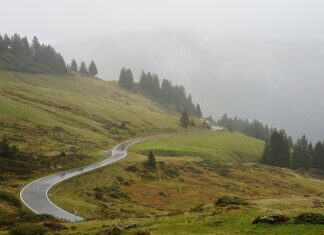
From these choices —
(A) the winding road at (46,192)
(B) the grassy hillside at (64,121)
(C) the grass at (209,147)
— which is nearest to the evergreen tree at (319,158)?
(C) the grass at (209,147)

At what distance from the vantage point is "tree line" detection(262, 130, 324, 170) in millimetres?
143500

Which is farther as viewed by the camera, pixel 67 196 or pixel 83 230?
pixel 67 196

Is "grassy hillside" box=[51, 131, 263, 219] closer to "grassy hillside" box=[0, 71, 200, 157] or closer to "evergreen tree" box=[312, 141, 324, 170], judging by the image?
"grassy hillside" box=[0, 71, 200, 157]

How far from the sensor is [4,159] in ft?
242

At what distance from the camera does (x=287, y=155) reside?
14500 cm

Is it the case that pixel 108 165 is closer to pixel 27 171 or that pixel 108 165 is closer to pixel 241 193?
pixel 27 171

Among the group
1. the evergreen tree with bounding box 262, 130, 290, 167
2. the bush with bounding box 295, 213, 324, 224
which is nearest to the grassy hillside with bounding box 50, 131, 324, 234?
the bush with bounding box 295, 213, 324, 224

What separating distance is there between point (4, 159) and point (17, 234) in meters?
45.0

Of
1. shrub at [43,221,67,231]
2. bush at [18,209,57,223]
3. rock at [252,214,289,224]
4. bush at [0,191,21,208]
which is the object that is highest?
rock at [252,214,289,224]

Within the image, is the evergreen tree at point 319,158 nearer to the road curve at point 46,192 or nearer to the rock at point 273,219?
the road curve at point 46,192

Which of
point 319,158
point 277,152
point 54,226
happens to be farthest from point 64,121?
point 54,226

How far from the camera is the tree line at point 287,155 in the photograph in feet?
471

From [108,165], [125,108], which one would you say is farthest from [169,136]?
[108,165]

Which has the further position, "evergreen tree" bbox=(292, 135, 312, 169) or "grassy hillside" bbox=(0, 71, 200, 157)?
"evergreen tree" bbox=(292, 135, 312, 169)
